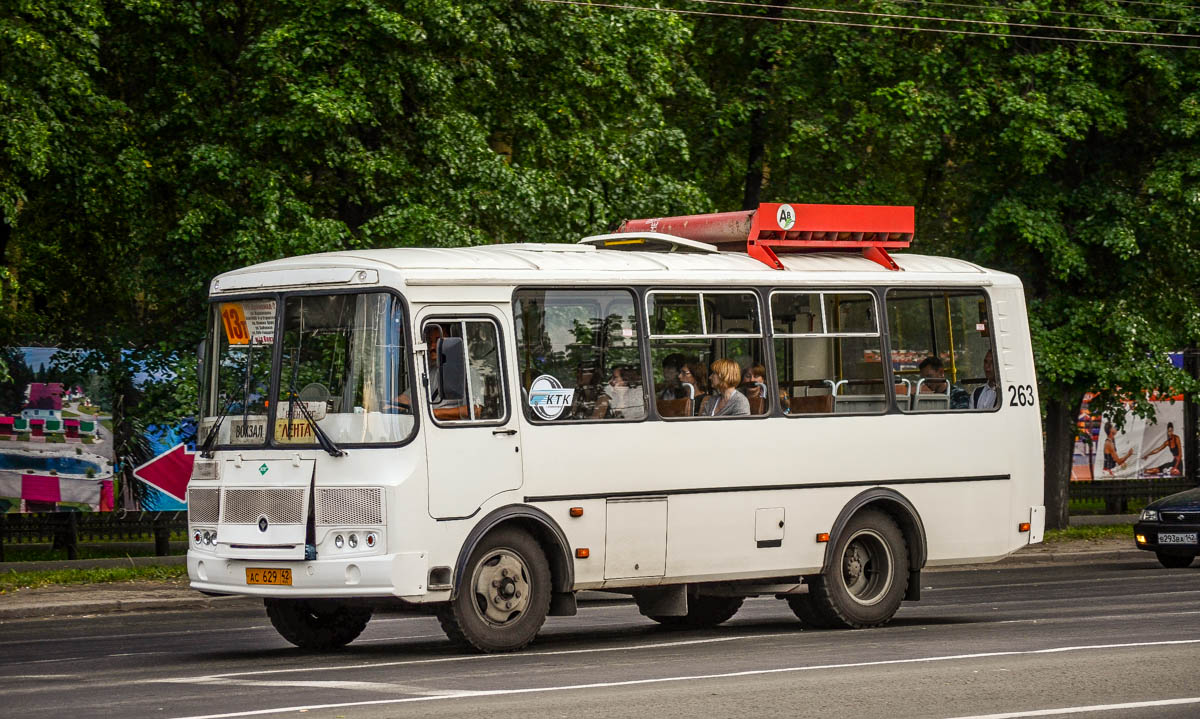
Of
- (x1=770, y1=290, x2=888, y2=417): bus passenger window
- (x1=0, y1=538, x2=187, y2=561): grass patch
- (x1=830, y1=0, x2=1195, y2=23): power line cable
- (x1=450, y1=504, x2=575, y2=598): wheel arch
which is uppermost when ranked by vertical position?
(x1=830, y1=0, x2=1195, y2=23): power line cable

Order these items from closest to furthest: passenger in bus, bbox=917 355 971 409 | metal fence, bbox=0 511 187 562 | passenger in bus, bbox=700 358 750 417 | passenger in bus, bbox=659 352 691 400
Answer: passenger in bus, bbox=659 352 691 400 < passenger in bus, bbox=700 358 750 417 < passenger in bus, bbox=917 355 971 409 < metal fence, bbox=0 511 187 562

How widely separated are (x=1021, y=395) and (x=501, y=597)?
5.76 m

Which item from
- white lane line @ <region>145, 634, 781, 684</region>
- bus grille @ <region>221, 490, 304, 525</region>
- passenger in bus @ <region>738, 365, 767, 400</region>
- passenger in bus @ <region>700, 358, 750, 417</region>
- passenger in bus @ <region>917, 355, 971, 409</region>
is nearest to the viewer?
white lane line @ <region>145, 634, 781, 684</region>

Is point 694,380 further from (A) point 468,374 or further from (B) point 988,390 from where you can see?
(B) point 988,390

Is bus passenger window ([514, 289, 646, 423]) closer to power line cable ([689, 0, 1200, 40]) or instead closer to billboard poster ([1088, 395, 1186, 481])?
power line cable ([689, 0, 1200, 40])

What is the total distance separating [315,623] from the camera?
44.3 ft

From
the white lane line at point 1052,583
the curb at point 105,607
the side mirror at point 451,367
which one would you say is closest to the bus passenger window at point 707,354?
the side mirror at point 451,367

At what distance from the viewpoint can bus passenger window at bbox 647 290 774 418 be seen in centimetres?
1383

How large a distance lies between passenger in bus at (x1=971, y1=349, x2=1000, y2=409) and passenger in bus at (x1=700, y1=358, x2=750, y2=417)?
2.55 m

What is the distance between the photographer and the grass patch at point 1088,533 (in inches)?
1122

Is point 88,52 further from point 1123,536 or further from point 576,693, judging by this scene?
point 1123,536

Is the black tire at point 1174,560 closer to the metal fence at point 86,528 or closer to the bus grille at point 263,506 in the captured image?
the metal fence at point 86,528

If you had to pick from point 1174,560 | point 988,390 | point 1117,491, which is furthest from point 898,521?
point 1117,491

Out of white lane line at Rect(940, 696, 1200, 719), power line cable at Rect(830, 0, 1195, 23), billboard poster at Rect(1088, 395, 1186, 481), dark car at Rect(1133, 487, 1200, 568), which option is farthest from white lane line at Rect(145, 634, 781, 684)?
Answer: billboard poster at Rect(1088, 395, 1186, 481)
